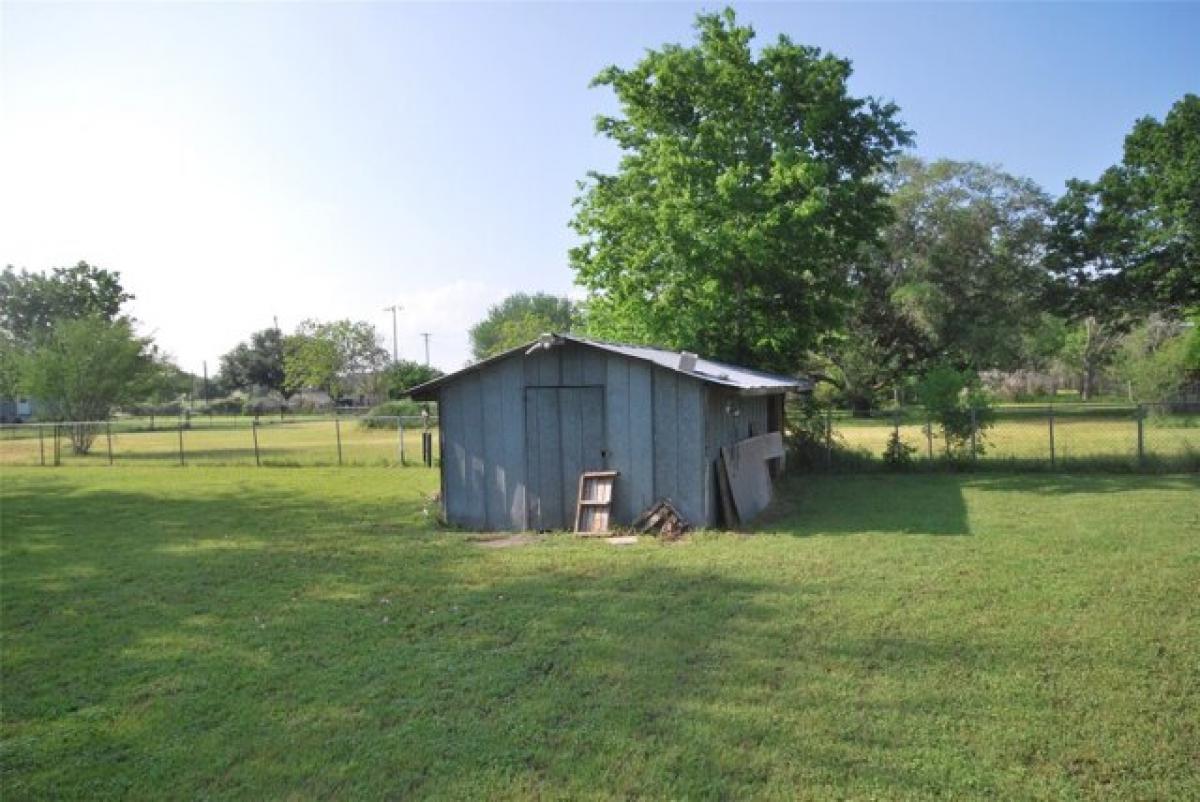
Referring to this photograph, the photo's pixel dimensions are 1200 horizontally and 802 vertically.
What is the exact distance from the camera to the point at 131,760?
432cm

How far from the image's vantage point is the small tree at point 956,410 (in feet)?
54.5

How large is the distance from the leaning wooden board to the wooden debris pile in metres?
0.81

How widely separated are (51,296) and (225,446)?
5282 centimetres

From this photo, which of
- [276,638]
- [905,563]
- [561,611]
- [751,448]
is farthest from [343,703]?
[751,448]

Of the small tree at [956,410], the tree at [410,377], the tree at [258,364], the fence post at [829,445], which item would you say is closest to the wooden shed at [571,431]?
the fence post at [829,445]

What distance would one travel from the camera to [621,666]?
5438 millimetres

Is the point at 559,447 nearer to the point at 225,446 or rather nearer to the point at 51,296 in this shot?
the point at 225,446

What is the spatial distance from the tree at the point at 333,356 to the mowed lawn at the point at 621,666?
210 ft

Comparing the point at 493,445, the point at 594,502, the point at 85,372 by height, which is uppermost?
the point at 85,372

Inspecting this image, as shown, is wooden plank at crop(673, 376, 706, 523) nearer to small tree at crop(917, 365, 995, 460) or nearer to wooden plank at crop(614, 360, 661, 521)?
wooden plank at crop(614, 360, 661, 521)

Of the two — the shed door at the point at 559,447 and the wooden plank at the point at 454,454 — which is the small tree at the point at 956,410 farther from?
the wooden plank at the point at 454,454

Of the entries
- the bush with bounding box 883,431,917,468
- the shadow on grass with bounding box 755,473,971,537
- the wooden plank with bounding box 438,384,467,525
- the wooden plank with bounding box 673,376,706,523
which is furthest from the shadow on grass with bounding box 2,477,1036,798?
the bush with bounding box 883,431,917,468

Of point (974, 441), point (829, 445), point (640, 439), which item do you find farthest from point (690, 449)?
point (974, 441)

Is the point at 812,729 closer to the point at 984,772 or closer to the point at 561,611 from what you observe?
the point at 984,772
